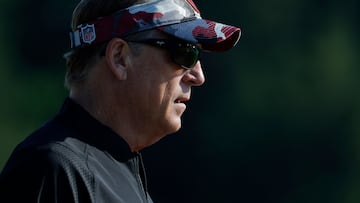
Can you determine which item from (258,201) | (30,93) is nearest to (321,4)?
(258,201)

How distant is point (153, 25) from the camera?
87.7 inches

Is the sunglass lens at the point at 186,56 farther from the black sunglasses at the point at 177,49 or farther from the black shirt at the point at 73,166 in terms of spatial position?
the black shirt at the point at 73,166

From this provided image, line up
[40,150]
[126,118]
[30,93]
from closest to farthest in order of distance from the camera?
[40,150] → [126,118] → [30,93]

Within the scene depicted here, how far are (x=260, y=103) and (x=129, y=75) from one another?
20.2 feet

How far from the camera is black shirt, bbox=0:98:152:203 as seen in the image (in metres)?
1.88

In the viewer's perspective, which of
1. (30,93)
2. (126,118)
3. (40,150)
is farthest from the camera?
(30,93)

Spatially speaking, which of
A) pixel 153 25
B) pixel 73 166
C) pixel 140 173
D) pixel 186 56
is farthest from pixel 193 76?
pixel 73 166

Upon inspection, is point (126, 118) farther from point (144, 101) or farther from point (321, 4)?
point (321, 4)

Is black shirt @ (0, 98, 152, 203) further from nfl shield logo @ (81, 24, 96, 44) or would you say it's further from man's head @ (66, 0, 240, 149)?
nfl shield logo @ (81, 24, 96, 44)

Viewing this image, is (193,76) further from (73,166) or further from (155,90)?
(73,166)

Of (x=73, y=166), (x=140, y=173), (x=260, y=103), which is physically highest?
(x=73, y=166)

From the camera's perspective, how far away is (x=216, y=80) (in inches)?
328

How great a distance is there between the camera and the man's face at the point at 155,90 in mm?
2221

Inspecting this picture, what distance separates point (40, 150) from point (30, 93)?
6229 millimetres
